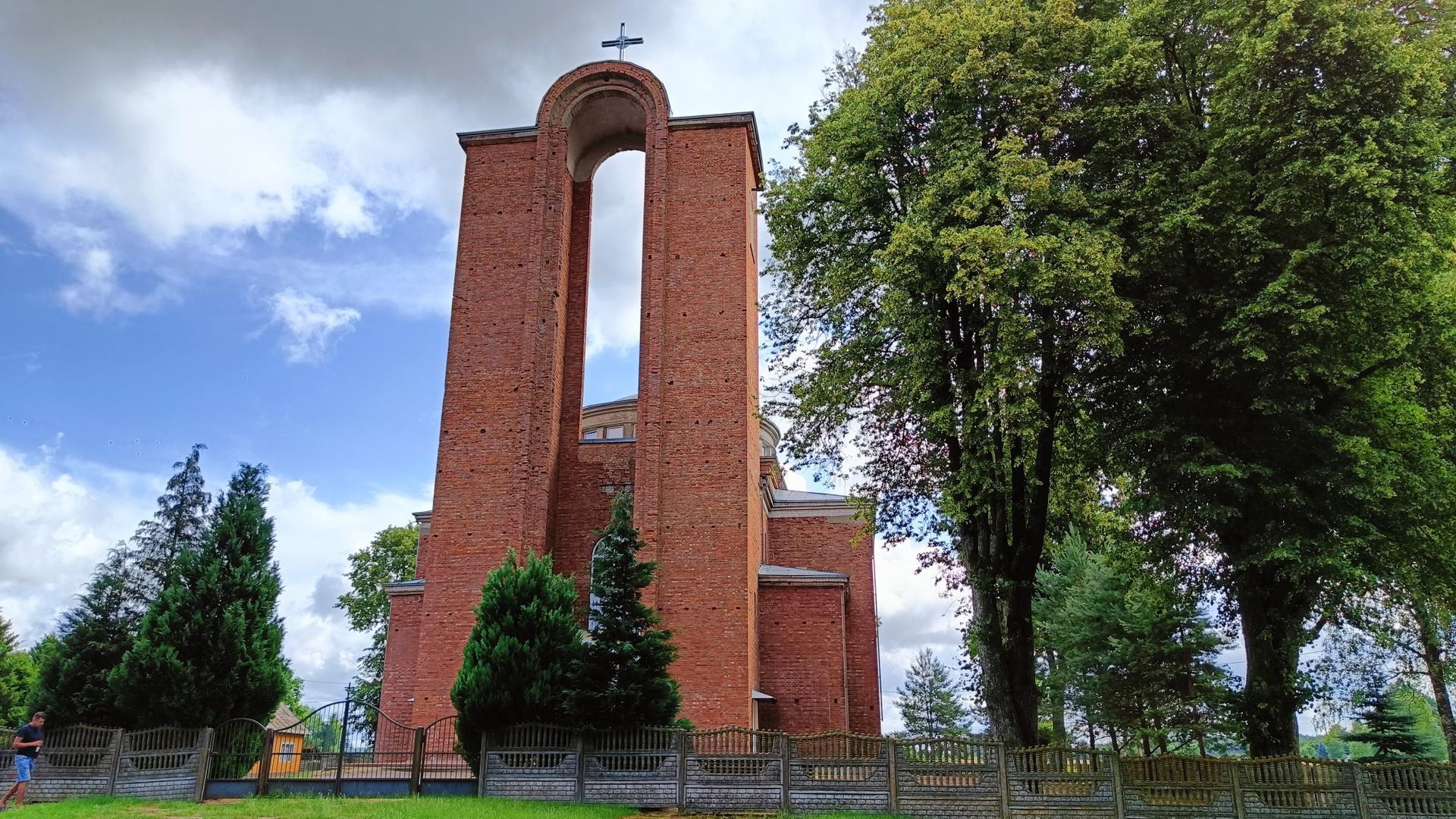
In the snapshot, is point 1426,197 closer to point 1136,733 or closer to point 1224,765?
point 1224,765

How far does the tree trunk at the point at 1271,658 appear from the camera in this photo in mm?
14992

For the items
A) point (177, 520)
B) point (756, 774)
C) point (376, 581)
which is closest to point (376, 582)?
point (376, 581)

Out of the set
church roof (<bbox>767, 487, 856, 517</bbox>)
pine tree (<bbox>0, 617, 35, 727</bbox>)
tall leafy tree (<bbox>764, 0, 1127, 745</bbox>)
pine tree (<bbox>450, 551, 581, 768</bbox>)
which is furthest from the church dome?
pine tree (<bbox>0, 617, 35, 727</bbox>)

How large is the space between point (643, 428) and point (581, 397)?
236 cm

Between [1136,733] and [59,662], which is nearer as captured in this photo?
[59,662]

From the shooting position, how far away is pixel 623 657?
1430 centimetres

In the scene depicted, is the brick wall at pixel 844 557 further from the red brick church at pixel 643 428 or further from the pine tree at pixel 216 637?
the pine tree at pixel 216 637

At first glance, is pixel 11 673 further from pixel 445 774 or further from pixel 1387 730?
pixel 1387 730

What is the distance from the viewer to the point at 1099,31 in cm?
1495

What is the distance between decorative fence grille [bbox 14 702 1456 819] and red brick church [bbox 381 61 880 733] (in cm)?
477

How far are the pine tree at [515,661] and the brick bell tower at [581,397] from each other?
4.67 metres

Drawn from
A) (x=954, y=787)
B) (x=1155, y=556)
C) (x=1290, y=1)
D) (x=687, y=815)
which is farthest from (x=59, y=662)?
(x=1290, y=1)

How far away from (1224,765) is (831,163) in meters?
11.6

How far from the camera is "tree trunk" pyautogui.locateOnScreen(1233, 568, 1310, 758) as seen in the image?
15.0 meters
